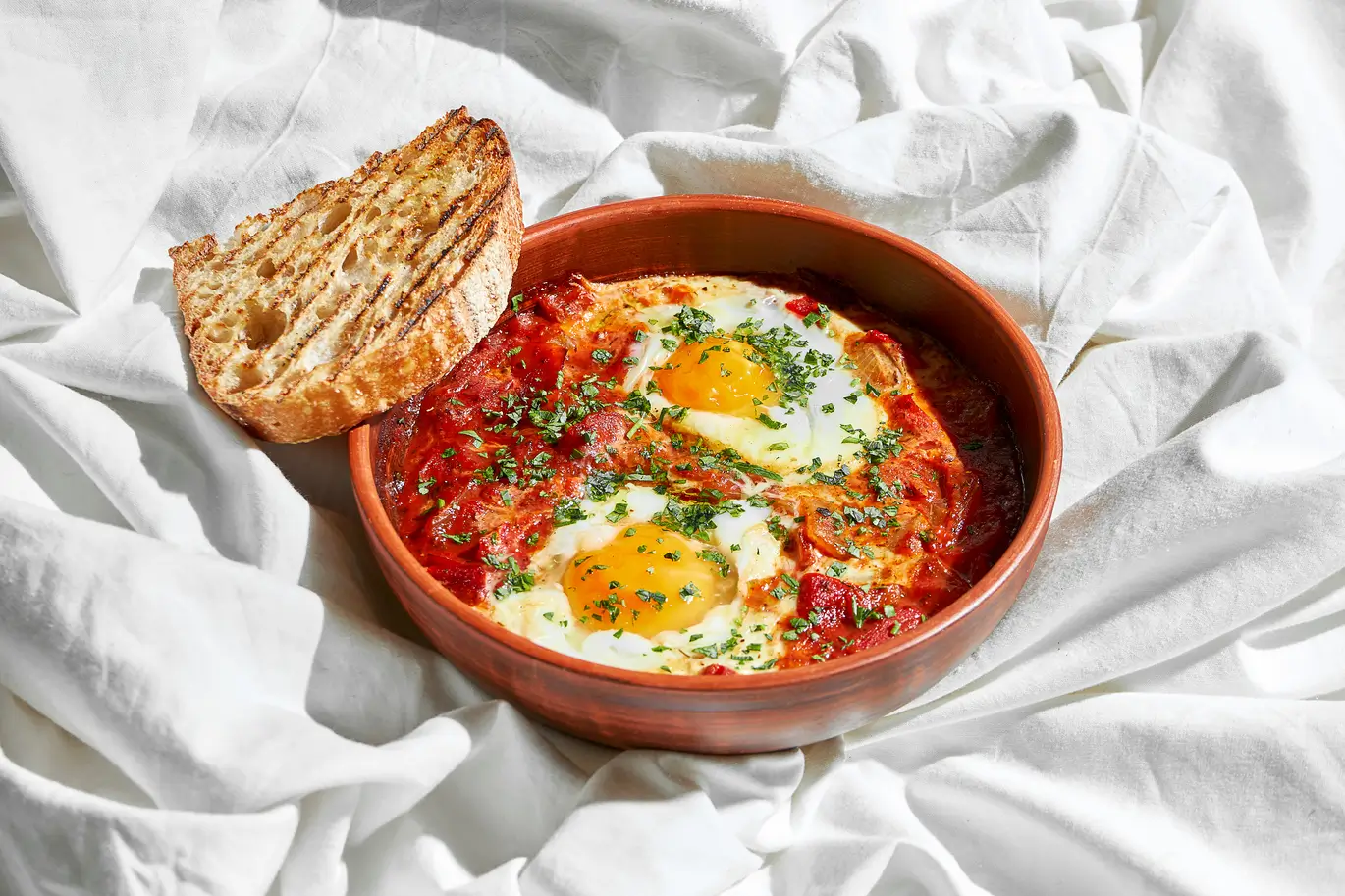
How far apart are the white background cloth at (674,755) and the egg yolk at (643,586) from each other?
0.27 m

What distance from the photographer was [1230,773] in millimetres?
2588

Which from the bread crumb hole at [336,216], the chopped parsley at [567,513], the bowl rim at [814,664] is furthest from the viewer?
the bread crumb hole at [336,216]

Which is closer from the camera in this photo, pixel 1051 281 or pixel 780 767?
pixel 780 767

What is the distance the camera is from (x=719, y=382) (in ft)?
9.59

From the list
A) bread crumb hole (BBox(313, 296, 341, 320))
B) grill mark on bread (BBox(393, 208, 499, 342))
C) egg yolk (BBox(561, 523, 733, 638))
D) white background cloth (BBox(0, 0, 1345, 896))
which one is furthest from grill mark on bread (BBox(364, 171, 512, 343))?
egg yolk (BBox(561, 523, 733, 638))

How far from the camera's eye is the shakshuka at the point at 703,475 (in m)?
2.51

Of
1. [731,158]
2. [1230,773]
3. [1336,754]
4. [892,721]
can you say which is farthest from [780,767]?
[731,158]

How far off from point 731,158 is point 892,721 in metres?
1.53

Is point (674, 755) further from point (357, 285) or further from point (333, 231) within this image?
point (333, 231)

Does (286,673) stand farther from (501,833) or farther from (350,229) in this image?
(350,229)

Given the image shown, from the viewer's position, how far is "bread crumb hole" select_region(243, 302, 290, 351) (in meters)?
2.92

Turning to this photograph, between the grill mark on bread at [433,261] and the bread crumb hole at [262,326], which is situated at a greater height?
the grill mark on bread at [433,261]

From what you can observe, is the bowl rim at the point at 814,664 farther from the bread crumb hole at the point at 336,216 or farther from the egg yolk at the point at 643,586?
the bread crumb hole at the point at 336,216

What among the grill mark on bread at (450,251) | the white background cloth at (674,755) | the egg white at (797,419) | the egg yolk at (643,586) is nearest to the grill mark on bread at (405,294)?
the grill mark on bread at (450,251)
